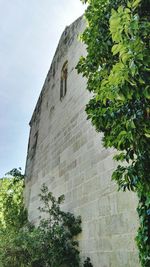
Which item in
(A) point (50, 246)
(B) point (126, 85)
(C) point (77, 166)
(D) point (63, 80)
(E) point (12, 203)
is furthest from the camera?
(E) point (12, 203)

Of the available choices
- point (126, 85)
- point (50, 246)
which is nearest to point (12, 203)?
point (50, 246)

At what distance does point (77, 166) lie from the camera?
237 inches

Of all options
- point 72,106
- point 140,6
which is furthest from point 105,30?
point 72,106

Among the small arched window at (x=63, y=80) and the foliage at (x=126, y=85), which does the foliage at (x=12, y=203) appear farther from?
the foliage at (x=126, y=85)

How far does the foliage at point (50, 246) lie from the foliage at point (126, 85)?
2.75 metres

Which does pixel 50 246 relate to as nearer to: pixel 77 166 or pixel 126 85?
pixel 77 166

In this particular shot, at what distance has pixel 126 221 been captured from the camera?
3896mm

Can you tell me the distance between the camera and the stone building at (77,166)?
→ 13.3 feet

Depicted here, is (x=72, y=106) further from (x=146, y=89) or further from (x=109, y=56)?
(x=146, y=89)

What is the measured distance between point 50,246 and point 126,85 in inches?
176

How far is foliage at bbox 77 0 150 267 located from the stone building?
46.1 inches

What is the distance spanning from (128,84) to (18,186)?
9278mm

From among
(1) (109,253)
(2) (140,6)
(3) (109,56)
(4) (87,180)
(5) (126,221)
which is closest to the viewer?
(2) (140,6)

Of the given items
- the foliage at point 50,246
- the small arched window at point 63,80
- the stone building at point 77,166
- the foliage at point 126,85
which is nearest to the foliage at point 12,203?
the stone building at point 77,166
